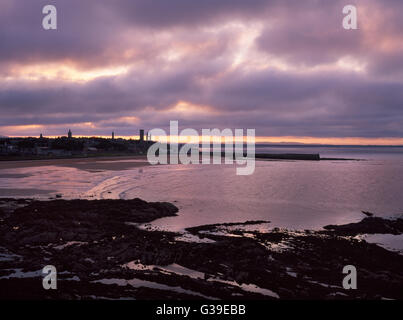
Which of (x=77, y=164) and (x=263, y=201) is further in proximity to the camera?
(x=77, y=164)

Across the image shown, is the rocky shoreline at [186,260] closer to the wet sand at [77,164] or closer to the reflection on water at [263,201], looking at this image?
the reflection on water at [263,201]

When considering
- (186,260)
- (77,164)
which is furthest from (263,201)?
(77,164)

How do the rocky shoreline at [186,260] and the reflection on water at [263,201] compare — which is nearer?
the rocky shoreline at [186,260]

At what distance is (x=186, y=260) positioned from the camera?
1181cm

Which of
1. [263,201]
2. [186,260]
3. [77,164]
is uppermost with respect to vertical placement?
[77,164]

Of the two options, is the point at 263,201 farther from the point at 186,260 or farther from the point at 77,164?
the point at 77,164

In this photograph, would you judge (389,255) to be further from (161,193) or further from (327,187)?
(327,187)

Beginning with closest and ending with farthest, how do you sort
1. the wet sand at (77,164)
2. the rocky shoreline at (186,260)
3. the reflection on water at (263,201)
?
the rocky shoreline at (186,260) < the reflection on water at (263,201) < the wet sand at (77,164)

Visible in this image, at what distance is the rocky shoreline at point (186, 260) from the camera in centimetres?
934

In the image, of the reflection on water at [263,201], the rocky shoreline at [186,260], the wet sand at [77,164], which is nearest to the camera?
the rocky shoreline at [186,260]

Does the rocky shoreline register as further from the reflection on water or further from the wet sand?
the wet sand

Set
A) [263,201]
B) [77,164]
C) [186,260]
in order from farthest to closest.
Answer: [77,164] < [263,201] < [186,260]

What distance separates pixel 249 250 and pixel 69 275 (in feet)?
22.0

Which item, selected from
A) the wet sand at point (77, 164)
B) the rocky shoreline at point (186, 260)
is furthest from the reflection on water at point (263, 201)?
the wet sand at point (77, 164)
